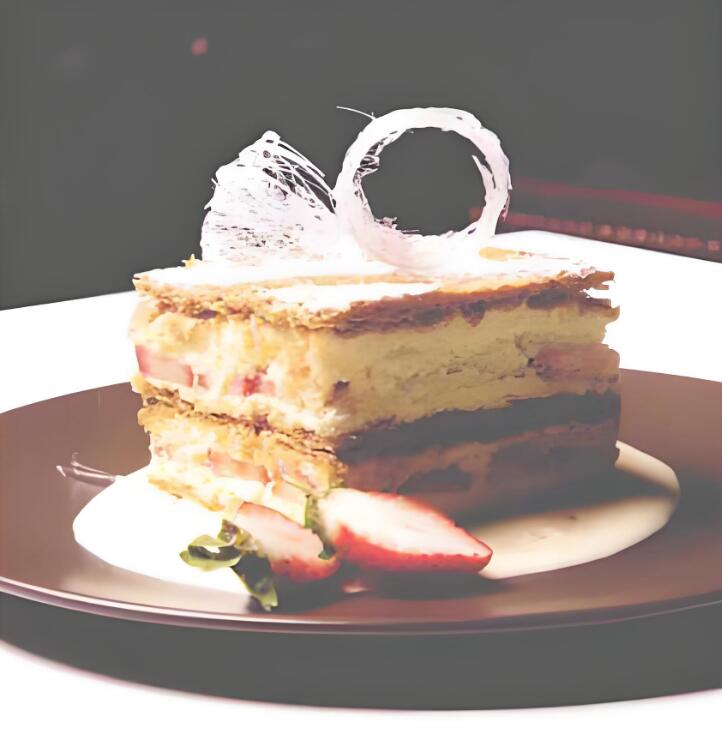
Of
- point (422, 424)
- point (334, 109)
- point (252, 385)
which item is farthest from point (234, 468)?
point (334, 109)

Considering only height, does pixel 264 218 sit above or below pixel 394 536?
above

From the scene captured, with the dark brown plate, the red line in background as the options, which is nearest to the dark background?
the red line in background

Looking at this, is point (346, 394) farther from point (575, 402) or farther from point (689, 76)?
point (689, 76)

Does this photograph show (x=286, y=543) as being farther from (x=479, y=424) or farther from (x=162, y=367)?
(x=162, y=367)

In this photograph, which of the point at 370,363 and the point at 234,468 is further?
the point at 234,468

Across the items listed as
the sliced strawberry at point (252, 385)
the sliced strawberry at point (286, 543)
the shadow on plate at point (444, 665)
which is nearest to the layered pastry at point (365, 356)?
the sliced strawberry at point (252, 385)

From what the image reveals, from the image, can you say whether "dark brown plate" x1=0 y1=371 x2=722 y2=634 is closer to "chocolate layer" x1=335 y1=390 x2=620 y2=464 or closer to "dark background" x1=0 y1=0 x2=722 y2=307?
"chocolate layer" x1=335 y1=390 x2=620 y2=464
